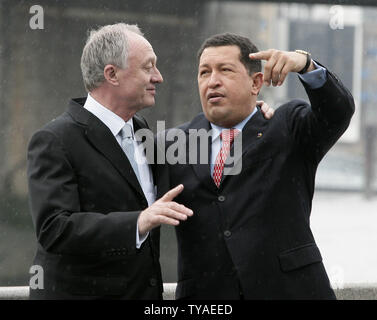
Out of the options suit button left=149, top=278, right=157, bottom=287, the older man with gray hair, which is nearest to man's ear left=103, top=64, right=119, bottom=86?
the older man with gray hair

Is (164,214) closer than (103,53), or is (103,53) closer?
(164,214)

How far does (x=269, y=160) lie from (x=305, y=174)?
14 centimetres

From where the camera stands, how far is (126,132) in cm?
226

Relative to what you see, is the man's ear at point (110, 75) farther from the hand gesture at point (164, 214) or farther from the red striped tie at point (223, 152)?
the hand gesture at point (164, 214)

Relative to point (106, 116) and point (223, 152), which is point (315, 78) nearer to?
point (223, 152)

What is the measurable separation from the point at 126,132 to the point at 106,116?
9 centimetres

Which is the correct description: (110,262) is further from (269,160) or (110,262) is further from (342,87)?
(342,87)

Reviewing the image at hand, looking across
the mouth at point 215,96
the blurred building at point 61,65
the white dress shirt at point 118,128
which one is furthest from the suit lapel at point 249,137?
the blurred building at point 61,65

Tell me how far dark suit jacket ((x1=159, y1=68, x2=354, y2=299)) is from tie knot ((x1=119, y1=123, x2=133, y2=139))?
0.61ft

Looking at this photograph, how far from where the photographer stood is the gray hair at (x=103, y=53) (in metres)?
2.25

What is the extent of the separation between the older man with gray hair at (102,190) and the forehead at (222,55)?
217 mm

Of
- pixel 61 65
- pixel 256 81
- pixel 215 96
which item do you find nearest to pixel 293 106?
pixel 256 81

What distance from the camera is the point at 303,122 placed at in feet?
7.16

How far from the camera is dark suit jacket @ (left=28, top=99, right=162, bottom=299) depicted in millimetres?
1922
